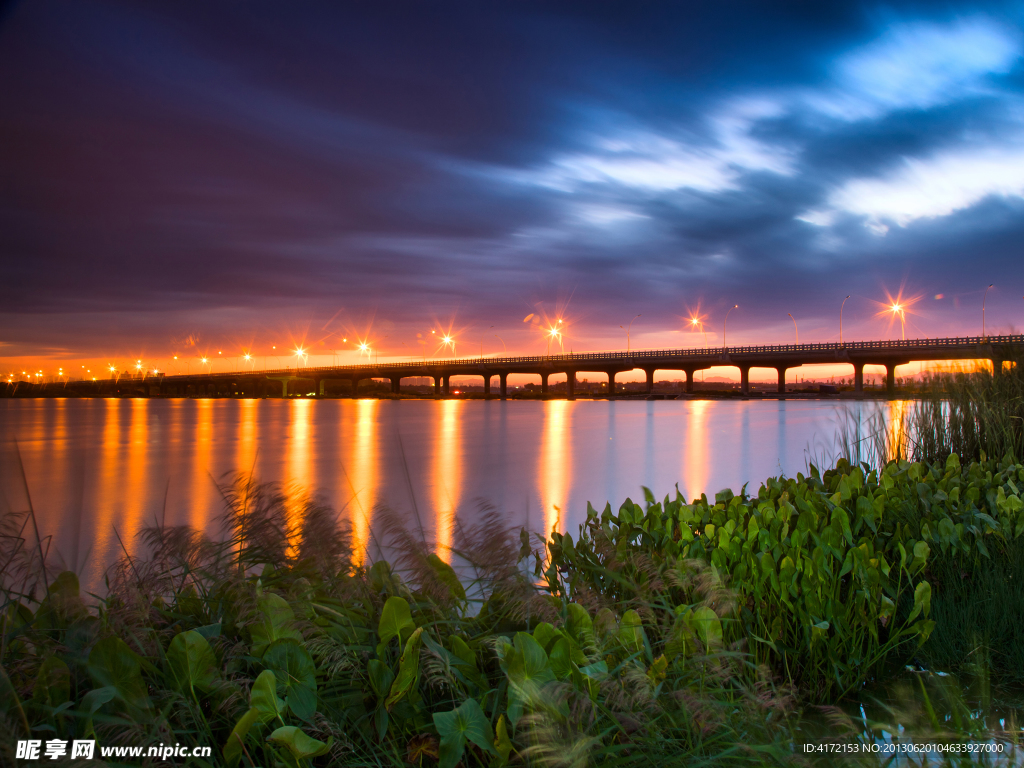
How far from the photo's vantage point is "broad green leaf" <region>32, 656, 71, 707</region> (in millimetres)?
1991

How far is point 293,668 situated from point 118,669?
543 millimetres

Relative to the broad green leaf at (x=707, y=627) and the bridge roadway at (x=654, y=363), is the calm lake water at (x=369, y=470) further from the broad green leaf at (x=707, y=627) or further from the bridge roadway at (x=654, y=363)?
the bridge roadway at (x=654, y=363)

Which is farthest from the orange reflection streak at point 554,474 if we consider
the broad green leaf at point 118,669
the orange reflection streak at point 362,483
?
the broad green leaf at point 118,669

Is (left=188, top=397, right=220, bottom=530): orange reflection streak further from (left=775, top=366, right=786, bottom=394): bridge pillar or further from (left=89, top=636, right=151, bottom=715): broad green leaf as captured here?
(left=775, top=366, right=786, bottom=394): bridge pillar

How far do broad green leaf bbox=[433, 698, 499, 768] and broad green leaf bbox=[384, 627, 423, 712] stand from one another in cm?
19

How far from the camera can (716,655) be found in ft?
7.89

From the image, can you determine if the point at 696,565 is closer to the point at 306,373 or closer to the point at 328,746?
the point at 328,746

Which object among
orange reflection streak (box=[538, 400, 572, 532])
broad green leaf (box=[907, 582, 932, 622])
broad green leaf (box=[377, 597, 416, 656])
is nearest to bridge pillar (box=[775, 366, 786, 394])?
orange reflection streak (box=[538, 400, 572, 532])

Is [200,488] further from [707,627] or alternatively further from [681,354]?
[681,354]

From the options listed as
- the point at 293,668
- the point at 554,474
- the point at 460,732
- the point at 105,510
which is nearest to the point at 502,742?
the point at 460,732

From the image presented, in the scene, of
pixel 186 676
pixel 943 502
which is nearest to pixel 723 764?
pixel 186 676

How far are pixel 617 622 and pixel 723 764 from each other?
702 mm

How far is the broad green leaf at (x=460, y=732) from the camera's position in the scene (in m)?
1.98

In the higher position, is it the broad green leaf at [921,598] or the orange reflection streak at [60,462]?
the broad green leaf at [921,598]
